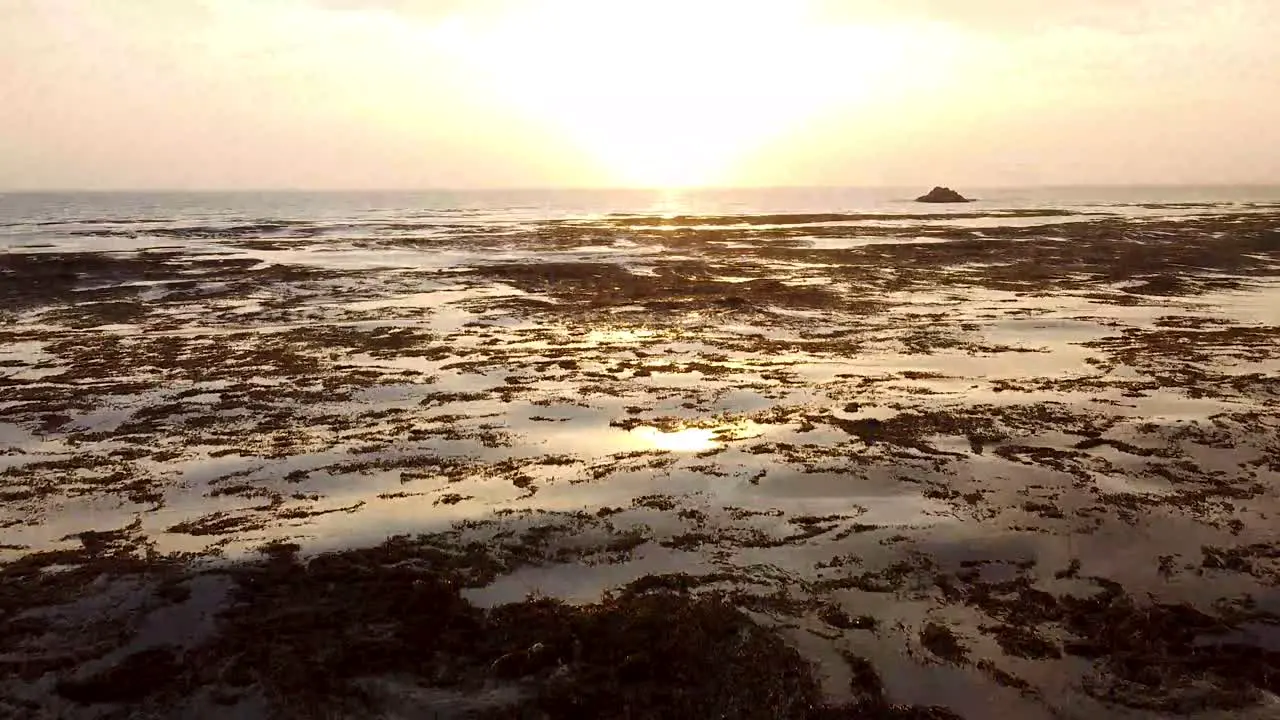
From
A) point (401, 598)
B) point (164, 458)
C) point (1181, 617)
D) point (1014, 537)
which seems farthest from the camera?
point (164, 458)

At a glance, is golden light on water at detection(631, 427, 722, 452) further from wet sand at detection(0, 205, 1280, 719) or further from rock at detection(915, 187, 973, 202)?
rock at detection(915, 187, 973, 202)

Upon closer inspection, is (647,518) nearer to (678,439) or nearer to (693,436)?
(678,439)

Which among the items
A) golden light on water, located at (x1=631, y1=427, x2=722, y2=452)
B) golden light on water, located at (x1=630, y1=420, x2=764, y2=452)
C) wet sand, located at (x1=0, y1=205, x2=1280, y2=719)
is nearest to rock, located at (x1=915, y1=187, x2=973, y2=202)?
wet sand, located at (x1=0, y1=205, x2=1280, y2=719)

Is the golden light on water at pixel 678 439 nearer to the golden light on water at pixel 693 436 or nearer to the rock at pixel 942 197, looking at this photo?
the golden light on water at pixel 693 436

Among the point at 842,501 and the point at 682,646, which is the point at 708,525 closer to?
the point at 842,501

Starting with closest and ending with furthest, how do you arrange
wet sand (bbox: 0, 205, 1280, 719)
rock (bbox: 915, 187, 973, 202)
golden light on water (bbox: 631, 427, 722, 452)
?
wet sand (bbox: 0, 205, 1280, 719) < golden light on water (bbox: 631, 427, 722, 452) < rock (bbox: 915, 187, 973, 202)

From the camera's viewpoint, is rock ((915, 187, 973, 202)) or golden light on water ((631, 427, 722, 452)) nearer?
golden light on water ((631, 427, 722, 452))

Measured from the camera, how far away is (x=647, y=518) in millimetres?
10352

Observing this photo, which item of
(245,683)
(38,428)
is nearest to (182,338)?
(38,428)

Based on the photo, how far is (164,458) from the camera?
1278 cm

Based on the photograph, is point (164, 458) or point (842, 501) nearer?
point (842, 501)

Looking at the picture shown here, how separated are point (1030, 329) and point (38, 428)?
24126mm

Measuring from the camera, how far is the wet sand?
7.06 meters

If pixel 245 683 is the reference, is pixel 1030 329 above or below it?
above
